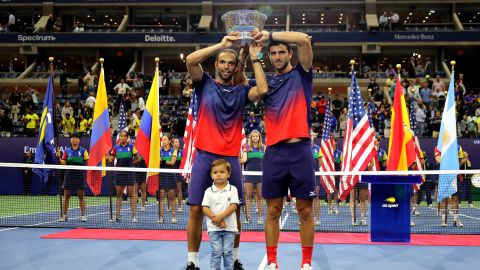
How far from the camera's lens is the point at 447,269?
7.16 meters

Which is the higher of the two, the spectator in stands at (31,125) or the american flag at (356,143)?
the spectator in stands at (31,125)

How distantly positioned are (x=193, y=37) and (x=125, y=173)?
26.2 metres

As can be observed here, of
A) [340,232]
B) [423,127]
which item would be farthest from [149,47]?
[340,232]

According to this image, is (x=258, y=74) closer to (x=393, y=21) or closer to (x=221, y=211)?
(x=221, y=211)

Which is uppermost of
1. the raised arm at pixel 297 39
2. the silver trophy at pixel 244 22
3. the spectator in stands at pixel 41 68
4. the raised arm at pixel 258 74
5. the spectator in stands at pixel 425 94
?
the spectator in stands at pixel 41 68

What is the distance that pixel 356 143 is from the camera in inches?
498

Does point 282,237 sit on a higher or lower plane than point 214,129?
lower

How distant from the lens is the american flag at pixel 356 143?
1245 cm

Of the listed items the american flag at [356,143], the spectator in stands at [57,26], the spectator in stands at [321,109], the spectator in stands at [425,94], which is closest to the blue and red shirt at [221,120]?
the american flag at [356,143]

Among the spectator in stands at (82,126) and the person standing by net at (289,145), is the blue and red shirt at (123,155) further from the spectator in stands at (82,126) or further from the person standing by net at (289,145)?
the spectator in stands at (82,126)

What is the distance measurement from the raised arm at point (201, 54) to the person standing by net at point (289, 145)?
0.34 meters

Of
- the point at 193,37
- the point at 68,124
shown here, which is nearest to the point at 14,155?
the point at 68,124

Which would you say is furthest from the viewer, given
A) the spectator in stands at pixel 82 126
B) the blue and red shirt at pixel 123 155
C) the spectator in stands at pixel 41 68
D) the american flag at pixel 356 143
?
the spectator in stands at pixel 41 68

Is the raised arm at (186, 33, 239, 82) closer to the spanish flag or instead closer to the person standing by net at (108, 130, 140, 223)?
the spanish flag
